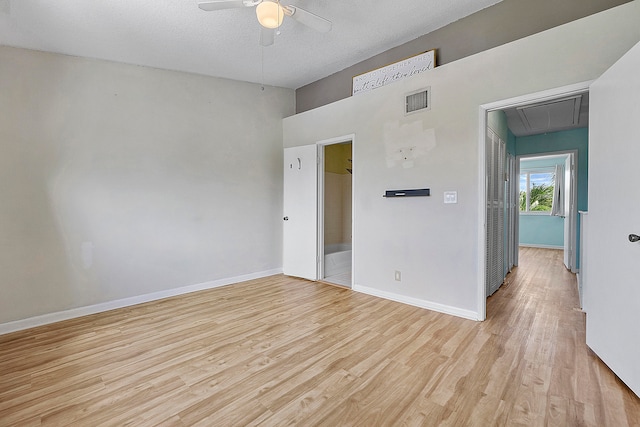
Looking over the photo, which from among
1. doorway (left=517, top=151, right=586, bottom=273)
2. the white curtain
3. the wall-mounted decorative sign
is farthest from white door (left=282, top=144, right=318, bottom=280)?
the white curtain

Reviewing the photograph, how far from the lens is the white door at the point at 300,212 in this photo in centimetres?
426

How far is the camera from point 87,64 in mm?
3125

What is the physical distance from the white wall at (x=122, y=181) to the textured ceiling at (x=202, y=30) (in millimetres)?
286

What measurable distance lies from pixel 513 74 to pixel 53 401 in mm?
4098

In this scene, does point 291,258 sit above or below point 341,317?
above

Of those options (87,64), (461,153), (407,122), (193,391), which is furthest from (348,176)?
(193,391)

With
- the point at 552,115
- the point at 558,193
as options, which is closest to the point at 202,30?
the point at 552,115

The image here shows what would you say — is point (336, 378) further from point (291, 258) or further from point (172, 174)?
point (172, 174)

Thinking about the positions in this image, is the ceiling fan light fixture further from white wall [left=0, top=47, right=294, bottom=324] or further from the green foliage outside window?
the green foliage outside window

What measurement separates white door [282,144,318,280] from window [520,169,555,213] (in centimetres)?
693

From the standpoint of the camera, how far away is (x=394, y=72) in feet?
11.4

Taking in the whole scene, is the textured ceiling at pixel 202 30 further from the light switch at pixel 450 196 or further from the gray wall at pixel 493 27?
the light switch at pixel 450 196

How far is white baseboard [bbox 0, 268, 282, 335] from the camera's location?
110 inches

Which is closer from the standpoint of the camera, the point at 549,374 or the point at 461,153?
the point at 549,374
